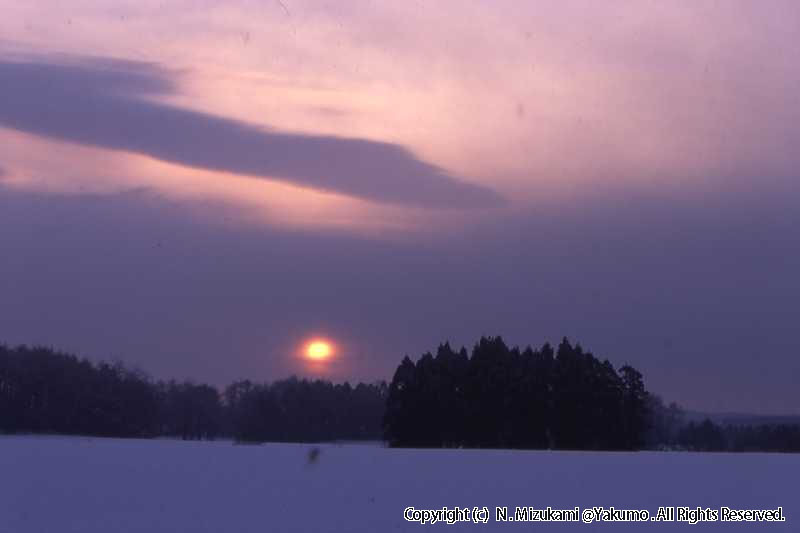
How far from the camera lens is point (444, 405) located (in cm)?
3978

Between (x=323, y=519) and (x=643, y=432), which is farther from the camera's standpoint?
(x=643, y=432)

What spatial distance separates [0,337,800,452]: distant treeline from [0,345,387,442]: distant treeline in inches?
2.1

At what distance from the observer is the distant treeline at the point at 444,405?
29.7 metres

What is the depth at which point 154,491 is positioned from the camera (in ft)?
47.8

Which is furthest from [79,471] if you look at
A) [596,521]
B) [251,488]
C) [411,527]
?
[596,521]

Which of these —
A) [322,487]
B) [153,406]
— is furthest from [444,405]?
[322,487]

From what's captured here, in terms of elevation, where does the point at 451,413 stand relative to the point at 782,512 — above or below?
above

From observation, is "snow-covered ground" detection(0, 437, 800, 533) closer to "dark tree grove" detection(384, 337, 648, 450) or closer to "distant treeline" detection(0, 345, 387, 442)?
"distant treeline" detection(0, 345, 387, 442)

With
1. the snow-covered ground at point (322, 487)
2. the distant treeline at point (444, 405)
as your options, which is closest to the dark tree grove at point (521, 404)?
the distant treeline at point (444, 405)

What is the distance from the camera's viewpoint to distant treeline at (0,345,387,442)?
1038 inches

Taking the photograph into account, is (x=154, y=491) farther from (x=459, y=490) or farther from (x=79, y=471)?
(x=459, y=490)

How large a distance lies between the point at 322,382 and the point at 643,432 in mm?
11232

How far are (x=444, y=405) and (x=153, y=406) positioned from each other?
13.8 meters

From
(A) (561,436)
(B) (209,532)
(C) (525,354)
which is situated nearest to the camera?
(B) (209,532)
